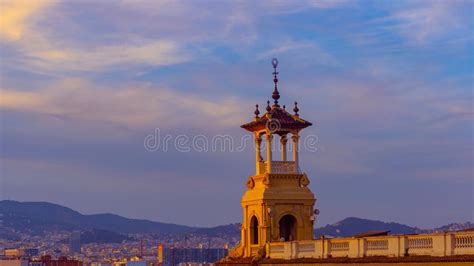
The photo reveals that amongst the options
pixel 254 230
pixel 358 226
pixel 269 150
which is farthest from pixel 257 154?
pixel 358 226

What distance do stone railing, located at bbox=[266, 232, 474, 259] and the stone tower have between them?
8.04 feet

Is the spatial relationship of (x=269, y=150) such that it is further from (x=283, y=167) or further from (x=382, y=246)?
(x=382, y=246)

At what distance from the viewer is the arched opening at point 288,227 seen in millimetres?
43062

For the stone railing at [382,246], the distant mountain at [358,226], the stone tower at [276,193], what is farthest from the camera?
the distant mountain at [358,226]

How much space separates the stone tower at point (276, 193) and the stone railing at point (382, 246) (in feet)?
8.04

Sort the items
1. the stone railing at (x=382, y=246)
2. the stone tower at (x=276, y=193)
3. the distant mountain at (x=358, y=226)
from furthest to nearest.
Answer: the distant mountain at (x=358, y=226) → the stone tower at (x=276, y=193) → the stone railing at (x=382, y=246)

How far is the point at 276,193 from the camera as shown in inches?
1671

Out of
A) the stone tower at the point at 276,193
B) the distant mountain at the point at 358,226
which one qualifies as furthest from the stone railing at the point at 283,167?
the distant mountain at the point at 358,226

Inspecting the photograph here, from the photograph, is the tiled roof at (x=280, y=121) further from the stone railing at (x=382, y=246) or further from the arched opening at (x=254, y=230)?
the stone railing at (x=382, y=246)

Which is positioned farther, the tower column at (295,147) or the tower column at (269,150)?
the tower column at (295,147)

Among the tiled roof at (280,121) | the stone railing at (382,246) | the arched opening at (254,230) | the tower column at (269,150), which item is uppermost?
the tiled roof at (280,121)

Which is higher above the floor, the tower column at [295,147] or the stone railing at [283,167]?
the tower column at [295,147]

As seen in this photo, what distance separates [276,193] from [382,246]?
1067 centimetres

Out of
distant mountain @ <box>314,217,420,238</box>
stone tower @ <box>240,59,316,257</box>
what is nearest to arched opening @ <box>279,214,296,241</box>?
stone tower @ <box>240,59,316,257</box>
